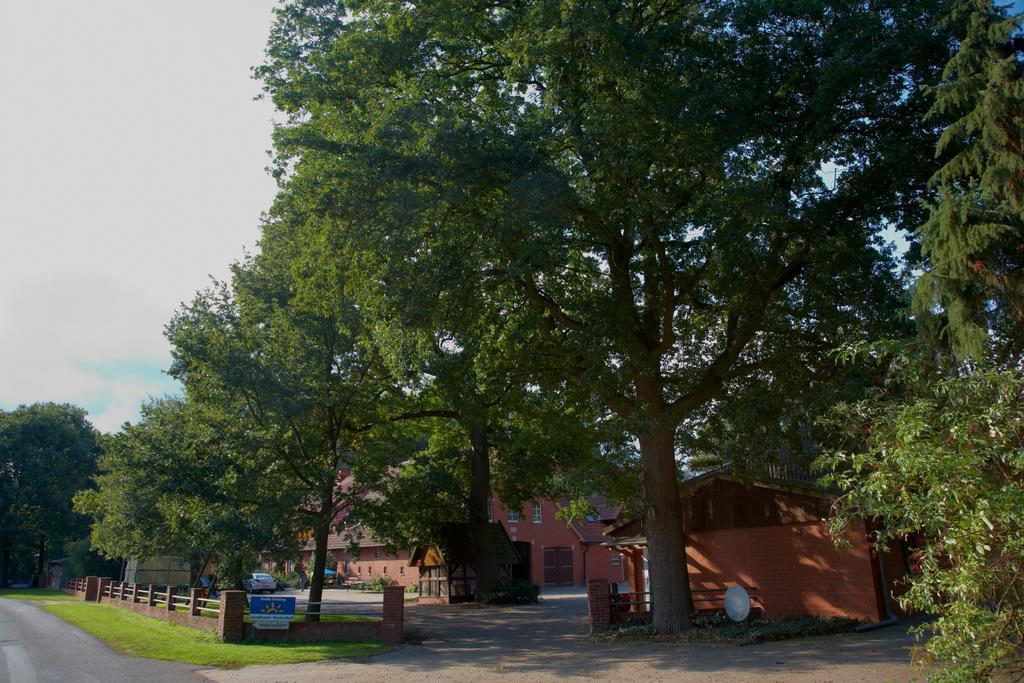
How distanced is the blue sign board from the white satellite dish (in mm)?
10605

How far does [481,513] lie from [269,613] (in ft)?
42.0

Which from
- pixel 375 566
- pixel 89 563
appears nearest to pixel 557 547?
pixel 375 566

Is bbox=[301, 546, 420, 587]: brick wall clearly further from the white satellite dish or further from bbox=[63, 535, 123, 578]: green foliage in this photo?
the white satellite dish

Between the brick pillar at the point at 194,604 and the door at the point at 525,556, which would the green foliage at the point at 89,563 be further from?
the brick pillar at the point at 194,604

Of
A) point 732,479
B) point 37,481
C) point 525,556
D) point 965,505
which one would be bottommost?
point 525,556

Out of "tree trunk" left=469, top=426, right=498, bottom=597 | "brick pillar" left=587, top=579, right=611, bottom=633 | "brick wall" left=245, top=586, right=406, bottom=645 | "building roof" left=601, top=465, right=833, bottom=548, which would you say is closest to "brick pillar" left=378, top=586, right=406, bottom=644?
"brick wall" left=245, top=586, right=406, bottom=645

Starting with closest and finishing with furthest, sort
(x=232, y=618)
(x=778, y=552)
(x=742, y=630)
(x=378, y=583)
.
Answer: (x=742, y=630) → (x=232, y=618) → (x=778, y=552) → (x=378, y=583)

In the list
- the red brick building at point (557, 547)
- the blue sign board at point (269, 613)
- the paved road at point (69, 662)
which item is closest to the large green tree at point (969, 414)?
the paved road at point (69, 662)

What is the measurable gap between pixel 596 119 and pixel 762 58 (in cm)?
373

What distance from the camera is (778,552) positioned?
802 inches

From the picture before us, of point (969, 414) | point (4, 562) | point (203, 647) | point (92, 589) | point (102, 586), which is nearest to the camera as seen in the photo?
point (969, 414)

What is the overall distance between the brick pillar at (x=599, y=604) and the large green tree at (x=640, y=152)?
207 cm

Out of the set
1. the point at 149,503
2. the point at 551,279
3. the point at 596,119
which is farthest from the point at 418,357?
the point at 149,503

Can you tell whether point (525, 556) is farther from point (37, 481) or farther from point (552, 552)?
point (37, 481)
